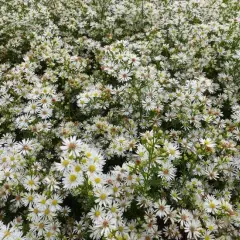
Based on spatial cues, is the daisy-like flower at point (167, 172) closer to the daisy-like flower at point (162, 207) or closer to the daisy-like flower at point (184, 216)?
the daisy-like flower at point (162, 207)

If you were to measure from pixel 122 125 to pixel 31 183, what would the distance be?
127 cm

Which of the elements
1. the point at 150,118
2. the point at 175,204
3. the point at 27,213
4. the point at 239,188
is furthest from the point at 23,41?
the point at 239,188

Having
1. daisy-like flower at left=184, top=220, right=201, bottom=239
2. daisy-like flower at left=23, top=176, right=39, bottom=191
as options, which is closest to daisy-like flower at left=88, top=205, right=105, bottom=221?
daisy-like flower at left=23, top=176, right=39, bottom=191

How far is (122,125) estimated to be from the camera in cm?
366

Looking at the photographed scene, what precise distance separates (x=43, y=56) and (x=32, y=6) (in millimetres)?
1972

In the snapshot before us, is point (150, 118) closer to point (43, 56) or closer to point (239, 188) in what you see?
point (239, 188)

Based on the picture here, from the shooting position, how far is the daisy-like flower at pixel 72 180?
2.42 metres

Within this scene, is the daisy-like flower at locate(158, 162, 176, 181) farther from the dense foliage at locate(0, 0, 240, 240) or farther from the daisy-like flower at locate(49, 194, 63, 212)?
the daisy-like flower at locate(49, 194, 63, 212)

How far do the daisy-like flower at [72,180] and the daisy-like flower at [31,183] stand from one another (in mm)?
587

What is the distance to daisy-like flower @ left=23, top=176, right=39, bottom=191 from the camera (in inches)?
114

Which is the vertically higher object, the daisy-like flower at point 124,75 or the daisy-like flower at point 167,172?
the daisy-like flower at point 124,75

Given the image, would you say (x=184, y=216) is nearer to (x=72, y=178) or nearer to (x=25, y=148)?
(x=72, y=178)

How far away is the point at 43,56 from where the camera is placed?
14.1ft

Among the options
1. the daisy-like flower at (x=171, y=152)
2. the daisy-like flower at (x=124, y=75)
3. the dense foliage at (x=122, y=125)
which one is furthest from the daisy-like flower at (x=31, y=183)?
the daisy-like flower at (x=124, y=75)
